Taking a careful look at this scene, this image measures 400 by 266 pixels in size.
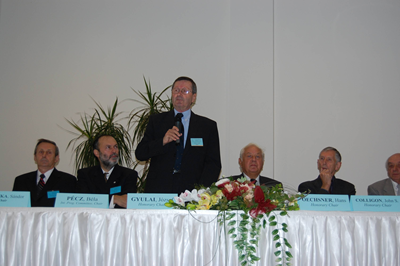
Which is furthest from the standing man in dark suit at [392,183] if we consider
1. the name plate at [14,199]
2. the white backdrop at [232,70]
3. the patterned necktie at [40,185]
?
the patterned necktie at [40,185]

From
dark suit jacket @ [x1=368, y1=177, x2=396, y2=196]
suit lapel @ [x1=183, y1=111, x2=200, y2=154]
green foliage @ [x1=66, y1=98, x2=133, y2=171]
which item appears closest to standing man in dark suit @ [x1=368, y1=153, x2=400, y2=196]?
dark suit jacket @ [x1=368, y1=177, x2=396, y2=196]

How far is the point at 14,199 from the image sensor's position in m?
2.08

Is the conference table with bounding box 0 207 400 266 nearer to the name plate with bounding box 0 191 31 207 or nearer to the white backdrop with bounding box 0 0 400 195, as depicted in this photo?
the name plate with bounding box 0 191 31 207

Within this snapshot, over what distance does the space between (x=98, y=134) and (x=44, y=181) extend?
3.32ft

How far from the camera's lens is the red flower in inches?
69.3

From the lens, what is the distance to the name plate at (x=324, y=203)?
2.02 meters

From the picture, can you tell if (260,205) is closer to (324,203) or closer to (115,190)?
(324,203)

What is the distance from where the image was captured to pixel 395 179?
328 centimetres

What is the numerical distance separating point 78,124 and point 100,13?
1.50m

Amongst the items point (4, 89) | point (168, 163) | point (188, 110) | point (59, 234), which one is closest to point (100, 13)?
point (4, 89)

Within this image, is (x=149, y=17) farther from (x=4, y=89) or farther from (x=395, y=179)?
(x=395, y=179)

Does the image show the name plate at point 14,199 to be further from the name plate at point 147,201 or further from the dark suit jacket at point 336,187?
the dark suit jacket at point 336,187

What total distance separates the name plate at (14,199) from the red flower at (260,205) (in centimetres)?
132

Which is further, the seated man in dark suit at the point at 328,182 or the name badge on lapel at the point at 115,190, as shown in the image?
the seated man in dark suit at the point at 328,182
